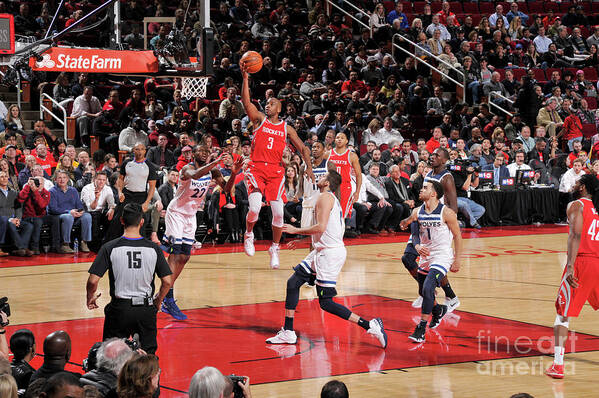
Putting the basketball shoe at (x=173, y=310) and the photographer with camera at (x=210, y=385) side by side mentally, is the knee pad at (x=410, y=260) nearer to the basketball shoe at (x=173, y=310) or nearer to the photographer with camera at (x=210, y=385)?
the basketball shoe at (x=173, y=310)

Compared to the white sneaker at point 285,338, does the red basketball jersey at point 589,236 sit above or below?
above

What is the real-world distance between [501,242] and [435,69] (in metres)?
8.15

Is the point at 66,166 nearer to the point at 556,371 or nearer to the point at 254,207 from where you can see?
the point at 254,207

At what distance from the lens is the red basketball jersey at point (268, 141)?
37.4 ft

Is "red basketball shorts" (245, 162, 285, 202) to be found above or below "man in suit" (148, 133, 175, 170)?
below

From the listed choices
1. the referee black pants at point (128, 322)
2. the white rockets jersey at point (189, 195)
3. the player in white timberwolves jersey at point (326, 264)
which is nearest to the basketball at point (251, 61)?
the white rockets jersey at point (189, 195)

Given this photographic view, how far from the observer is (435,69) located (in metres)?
23.7

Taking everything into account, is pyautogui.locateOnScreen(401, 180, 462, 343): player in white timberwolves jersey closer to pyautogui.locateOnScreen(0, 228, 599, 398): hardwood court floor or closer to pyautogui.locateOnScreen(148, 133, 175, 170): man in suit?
pyautogui.locateOnScreen(0, 228, 599, 398): hardwood court floor

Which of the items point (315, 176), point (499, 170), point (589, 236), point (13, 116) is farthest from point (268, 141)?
point (499, 170)

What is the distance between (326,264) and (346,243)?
810cm

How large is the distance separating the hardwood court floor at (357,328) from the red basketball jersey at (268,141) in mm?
1807

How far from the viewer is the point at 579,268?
7.66m

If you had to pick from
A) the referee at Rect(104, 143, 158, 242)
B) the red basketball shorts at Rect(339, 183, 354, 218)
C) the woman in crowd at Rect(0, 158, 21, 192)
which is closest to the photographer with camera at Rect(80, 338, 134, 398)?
the referee at Rect(104, 143, 158, 242)

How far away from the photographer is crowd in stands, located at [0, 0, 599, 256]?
51.8 feet
